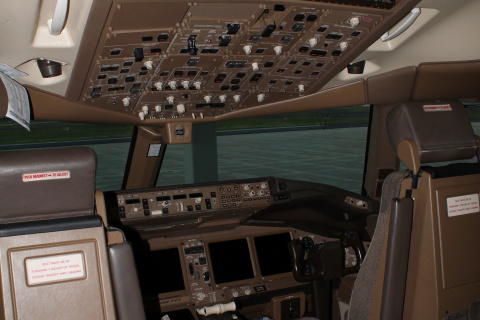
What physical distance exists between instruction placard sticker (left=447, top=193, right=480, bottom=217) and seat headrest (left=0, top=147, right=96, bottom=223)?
147cm

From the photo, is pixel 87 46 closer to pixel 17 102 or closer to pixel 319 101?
pixel 17 102

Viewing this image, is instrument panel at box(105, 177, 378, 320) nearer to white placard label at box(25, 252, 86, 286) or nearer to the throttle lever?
the throttle lever

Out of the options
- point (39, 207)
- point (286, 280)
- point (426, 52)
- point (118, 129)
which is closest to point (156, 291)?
point (286, 280)

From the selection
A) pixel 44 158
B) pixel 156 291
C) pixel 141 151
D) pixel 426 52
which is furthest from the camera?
pixel 141 151

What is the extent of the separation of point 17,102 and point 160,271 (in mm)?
1443

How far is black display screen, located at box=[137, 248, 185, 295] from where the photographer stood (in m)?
2.96

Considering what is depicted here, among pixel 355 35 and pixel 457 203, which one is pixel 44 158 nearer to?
pixel 355 35

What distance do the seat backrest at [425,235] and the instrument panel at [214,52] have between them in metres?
0.48

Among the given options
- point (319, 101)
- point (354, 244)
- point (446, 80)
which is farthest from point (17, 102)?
point (446, 80)

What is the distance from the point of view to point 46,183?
4.72ft

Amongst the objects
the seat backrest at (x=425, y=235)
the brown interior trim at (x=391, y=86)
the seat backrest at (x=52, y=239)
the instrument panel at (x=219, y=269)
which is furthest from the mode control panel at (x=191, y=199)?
the seat backrest at (x=52, y=239)

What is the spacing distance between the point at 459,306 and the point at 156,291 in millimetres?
1652

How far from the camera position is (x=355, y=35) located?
227 centimetres

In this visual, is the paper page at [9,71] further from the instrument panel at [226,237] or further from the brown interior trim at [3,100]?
the instrument panel at [226,237]
